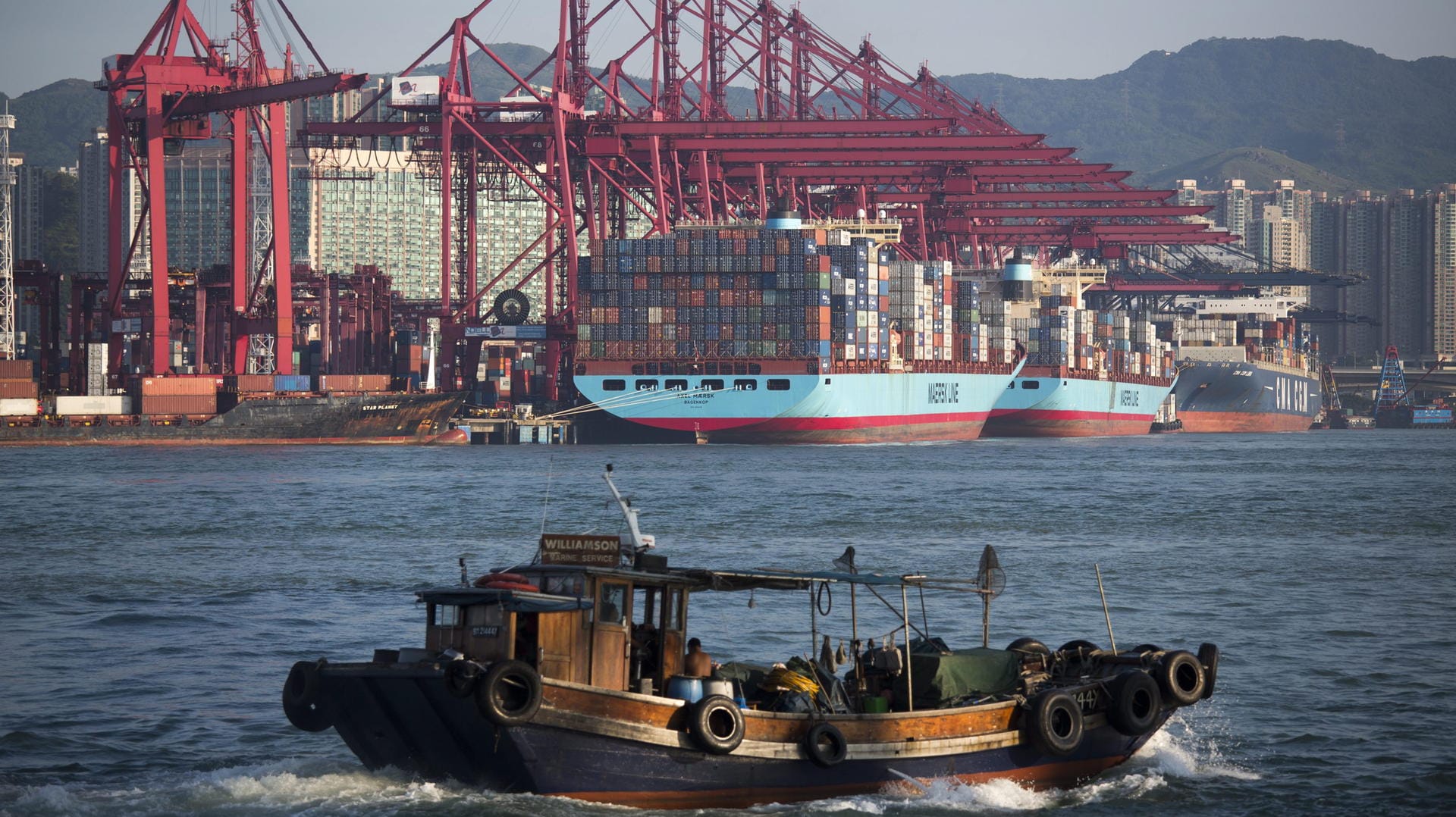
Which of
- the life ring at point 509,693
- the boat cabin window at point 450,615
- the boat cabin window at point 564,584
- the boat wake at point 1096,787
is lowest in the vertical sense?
the boat wake at point 1096,787

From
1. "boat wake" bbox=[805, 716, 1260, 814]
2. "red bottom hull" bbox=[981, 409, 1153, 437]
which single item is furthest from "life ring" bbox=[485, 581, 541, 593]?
"red bottom hull" bbox=[981, 409, 1153, 437]

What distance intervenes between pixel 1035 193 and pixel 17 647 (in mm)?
113201

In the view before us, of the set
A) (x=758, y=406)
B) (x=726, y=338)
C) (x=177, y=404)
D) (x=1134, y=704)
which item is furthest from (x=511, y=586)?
(x=177, y=404)

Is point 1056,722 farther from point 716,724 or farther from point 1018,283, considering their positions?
point 1018,283

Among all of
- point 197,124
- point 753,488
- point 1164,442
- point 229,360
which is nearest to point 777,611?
point 753,488

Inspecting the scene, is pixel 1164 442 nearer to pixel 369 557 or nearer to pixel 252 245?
pixel 252 245

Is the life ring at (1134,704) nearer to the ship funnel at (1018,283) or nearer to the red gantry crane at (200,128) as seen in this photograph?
the red gantry crane at (200,128)

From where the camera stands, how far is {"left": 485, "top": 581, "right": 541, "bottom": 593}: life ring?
19203 millimetres

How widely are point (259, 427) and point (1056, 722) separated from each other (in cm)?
8372

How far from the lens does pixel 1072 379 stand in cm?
13000

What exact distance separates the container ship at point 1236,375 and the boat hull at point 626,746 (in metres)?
147

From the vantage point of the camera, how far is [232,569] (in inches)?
1633

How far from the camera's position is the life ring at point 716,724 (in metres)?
19.3

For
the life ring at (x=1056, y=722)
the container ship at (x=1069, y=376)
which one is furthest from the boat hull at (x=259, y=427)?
the life ring at (x=1056, y=722)
